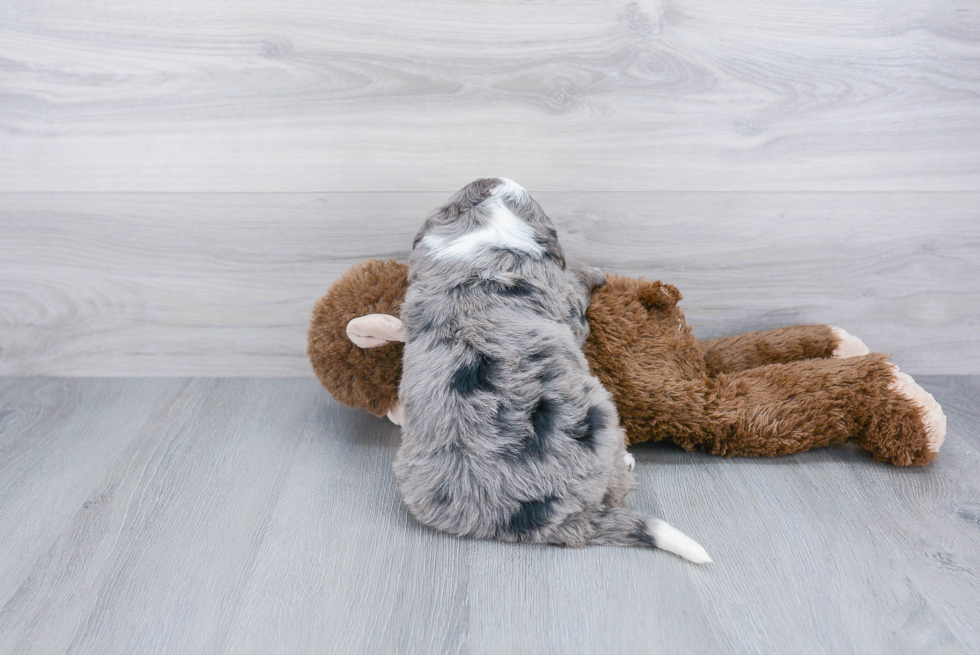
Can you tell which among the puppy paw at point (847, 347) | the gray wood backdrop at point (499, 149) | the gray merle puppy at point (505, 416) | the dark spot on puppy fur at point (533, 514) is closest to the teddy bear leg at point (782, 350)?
the puppy paw at point (847, 347)

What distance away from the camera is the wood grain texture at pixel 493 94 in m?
1.31

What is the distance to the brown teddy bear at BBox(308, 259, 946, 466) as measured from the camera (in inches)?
47.7

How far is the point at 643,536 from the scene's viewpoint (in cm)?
102

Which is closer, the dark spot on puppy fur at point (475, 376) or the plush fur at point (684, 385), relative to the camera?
the dark spot on puppy fur at point (475, 376)

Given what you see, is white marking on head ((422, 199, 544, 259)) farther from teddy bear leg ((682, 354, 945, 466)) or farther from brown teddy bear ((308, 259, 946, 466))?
teddy bear leg ((682, 354, 945, 466))

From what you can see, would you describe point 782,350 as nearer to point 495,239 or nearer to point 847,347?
point 847,347

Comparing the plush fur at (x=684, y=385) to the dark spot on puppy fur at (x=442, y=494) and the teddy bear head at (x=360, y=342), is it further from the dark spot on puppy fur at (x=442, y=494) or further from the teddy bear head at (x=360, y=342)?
the dark spot on puppy fur at (x=442, y=494)

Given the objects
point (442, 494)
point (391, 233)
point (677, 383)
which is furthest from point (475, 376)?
point (391, 233)

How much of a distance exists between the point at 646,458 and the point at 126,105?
1.22 meters

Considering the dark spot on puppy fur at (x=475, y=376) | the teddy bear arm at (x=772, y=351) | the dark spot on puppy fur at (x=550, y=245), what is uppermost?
the dark spot on puppy fur at (x=550, y=245)

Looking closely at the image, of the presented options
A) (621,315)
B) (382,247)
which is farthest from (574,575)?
(382,247)

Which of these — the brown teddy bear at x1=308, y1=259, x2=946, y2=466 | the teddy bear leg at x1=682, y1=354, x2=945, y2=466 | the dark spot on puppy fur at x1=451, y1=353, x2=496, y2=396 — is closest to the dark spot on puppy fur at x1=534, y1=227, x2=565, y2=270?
the brown teddy bear at x1=308, y1=259, x2=946, y2=466

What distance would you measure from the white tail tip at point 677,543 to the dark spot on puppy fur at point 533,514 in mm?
157

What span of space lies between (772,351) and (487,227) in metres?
0.67
